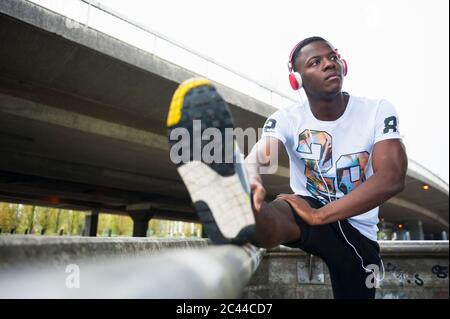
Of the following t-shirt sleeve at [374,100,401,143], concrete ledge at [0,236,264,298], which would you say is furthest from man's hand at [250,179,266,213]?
t-shirt sleeve at [374,100,401,143]

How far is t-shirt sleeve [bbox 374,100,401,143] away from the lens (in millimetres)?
2482

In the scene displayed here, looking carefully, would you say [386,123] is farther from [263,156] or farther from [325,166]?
[263,156]

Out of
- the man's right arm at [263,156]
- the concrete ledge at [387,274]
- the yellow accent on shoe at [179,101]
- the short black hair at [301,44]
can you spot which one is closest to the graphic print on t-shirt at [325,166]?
the man's right arm at [263,156]

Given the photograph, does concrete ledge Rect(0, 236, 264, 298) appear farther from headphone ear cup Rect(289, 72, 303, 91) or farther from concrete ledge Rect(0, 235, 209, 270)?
headphone ear cup Rect(289, 72, 303, 91)

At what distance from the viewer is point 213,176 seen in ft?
5.32

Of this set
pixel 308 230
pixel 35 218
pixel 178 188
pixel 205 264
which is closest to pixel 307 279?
pixel 308 230

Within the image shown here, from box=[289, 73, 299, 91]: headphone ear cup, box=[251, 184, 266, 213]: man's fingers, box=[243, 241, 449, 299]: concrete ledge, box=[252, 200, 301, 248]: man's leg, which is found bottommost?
box=[243, 241, 449, 299]: concrete ledge

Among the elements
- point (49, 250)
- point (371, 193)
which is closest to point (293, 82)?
point (371, 193)

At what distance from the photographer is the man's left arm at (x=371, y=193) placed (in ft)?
7.16

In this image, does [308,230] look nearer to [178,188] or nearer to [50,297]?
[50,297]

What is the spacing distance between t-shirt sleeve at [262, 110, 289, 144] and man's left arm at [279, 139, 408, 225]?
608mm

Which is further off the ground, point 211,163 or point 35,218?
point 35,218

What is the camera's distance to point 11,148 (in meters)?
14.0

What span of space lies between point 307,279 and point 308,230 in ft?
14.2
